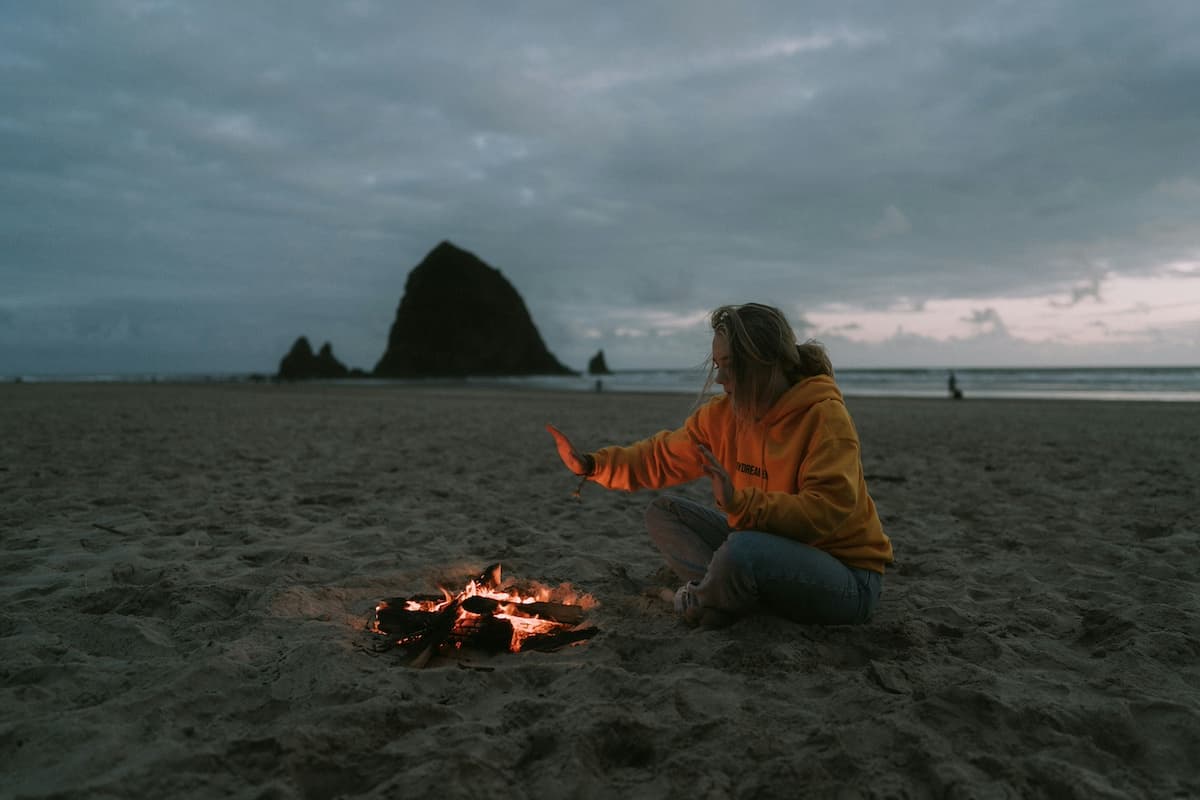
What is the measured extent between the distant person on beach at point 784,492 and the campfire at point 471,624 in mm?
578

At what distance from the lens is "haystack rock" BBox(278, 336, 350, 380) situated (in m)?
70.9

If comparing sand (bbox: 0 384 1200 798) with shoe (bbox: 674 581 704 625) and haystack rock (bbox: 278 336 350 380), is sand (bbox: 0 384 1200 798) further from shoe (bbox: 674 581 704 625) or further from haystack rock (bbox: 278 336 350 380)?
haystack rock (bbox: 278 336 350 380)

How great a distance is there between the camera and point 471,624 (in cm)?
296

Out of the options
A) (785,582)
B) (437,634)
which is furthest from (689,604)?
(437,634)

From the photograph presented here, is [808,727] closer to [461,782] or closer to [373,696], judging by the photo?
[461,782]

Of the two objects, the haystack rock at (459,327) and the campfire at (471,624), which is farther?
the haystack rock at (459,327)

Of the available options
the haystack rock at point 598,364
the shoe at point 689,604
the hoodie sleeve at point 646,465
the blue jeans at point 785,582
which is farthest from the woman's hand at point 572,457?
the haystack rock at point 598,364

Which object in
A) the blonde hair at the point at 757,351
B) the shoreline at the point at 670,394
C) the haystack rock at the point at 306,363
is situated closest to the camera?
the blonde hair at the point at 757,351

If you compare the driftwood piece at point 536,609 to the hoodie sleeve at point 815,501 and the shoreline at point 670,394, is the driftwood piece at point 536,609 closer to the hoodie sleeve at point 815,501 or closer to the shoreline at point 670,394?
the hoodie sleeve at point 815,501

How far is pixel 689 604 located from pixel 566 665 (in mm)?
703

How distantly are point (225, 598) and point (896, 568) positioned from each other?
371cm

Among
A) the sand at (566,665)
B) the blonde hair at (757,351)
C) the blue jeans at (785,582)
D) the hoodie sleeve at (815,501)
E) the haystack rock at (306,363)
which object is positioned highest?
the haystack rock at (306,363)

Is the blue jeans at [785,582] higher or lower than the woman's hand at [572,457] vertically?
lower

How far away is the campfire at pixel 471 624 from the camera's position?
9.39 ft
